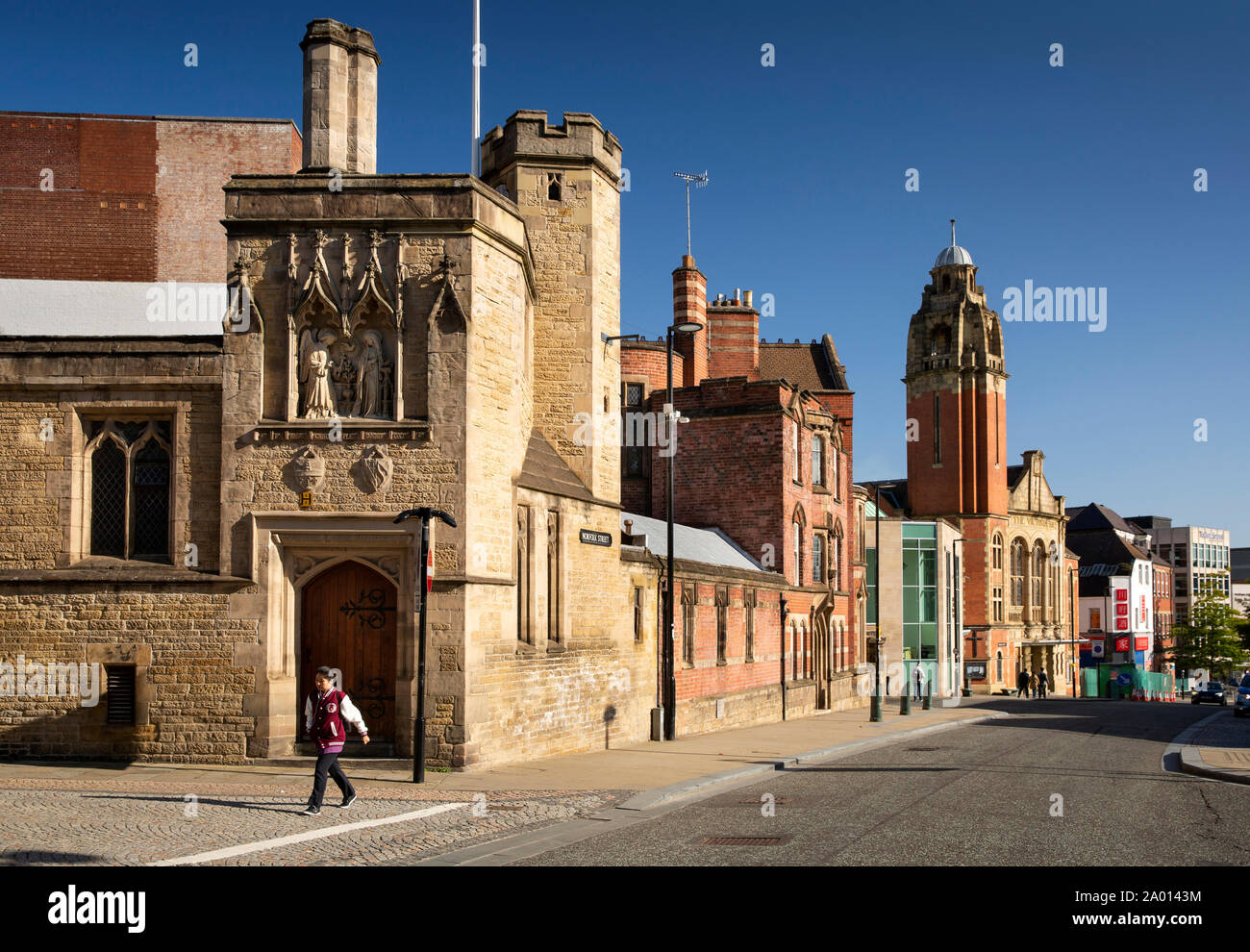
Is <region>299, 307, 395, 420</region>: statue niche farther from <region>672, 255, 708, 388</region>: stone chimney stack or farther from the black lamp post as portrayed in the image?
<region>672, 255, 708, 388</region>: stone chimney stack

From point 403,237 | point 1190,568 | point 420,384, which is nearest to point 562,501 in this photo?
point 420,384

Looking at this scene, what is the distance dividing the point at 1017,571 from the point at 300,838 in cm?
7786

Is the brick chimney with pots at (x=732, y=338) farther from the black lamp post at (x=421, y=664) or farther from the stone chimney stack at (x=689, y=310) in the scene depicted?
the black lamp post at (x=421, y=664)

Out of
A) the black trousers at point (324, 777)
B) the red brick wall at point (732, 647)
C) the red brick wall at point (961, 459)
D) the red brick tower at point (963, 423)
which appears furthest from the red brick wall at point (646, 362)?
the red brick wall at point (961, 459)

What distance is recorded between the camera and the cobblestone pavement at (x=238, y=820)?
403 inches

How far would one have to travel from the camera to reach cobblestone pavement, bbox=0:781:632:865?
10227 mm

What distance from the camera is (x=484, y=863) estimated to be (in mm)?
10211

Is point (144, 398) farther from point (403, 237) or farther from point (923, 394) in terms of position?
point (923, 394)

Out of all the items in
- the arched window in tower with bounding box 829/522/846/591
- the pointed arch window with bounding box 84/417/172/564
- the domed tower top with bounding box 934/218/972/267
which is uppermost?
the domed tower top with bounding box 934/218/972/267

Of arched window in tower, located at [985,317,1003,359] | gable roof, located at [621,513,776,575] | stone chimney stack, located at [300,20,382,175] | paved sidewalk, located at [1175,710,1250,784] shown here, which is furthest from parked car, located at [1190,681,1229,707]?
stone chimney stack, located at [300,20,382,175]

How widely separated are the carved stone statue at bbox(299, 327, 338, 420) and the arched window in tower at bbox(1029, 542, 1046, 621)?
239 feet

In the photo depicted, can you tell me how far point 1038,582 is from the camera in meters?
82.8

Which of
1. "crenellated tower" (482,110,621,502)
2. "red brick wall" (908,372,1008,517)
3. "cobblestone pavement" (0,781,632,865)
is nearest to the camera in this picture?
"cobblestone pavement" (0,781,632,865)

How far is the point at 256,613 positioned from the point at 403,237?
6.27 m
